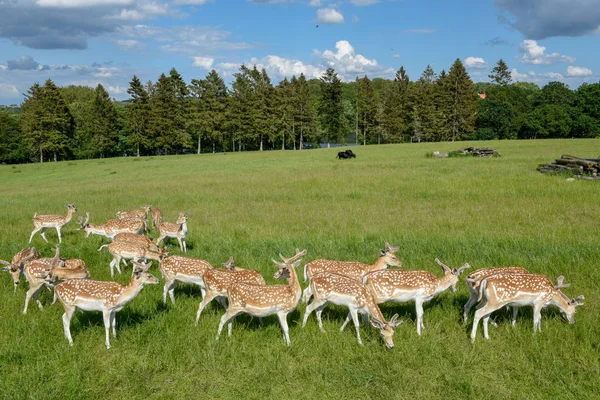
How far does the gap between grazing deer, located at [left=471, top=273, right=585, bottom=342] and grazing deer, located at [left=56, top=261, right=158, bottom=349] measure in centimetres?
575

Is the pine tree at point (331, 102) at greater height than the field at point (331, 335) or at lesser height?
greater

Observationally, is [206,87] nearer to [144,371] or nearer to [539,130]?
[539,130]

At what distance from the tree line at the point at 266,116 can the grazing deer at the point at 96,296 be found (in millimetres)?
67121

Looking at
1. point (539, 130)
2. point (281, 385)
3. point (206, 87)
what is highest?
point (206, 87)

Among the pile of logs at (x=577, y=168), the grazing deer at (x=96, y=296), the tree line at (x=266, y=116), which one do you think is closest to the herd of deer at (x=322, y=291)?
the grazing deer at (x=96, y=296)

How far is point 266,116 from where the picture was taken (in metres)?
76.9

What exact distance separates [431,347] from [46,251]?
11977 mm

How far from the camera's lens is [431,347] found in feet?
22.4

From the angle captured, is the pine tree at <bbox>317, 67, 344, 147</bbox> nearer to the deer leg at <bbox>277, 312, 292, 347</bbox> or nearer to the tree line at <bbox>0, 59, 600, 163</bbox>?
the tree line at <bbox>0, 59, 600, 163</bbox>

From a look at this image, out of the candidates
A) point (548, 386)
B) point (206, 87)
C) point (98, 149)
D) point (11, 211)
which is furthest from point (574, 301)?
point (98, 149)

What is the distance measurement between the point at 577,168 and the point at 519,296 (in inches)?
817

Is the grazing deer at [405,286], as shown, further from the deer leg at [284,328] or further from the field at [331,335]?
the deer leg at [284,328]

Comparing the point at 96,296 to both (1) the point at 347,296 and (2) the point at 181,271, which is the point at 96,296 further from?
(1) the point at 347,296

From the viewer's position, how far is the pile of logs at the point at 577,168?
74.7 ft
